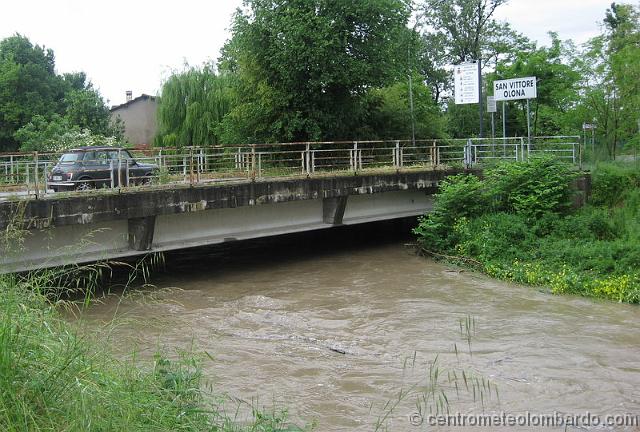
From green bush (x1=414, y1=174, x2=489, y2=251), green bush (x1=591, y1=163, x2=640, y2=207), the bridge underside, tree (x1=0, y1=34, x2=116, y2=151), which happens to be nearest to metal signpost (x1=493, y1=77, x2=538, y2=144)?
green bush (x1=591, y1=163, x2=640, y2=207)

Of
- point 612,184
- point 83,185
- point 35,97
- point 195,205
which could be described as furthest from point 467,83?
point 35,97

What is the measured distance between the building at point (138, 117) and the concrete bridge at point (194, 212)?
32704 millimetres

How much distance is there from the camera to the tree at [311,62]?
79.6ft

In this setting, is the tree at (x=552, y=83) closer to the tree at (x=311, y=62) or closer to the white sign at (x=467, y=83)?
the white sign at (x=467, y=83)

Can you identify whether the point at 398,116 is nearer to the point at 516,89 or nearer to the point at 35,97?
the point at 516,89

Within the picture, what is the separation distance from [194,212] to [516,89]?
14.8 meters

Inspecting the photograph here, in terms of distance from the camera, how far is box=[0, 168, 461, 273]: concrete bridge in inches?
523

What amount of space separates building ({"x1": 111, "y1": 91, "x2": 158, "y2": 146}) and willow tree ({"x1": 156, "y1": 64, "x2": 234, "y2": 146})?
14088 millimetres

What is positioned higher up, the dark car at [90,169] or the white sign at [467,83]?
the white sign at [467,83]

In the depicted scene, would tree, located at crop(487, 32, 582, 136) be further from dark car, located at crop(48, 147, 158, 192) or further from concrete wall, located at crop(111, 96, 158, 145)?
concrete wall, located at crop(111, 96, 158, 145)

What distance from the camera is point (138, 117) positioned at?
50.8m

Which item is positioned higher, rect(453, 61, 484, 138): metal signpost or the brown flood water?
rect(453, 61, 484, 138): metal signpost

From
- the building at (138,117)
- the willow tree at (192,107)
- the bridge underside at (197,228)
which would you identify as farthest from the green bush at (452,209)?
the building at (138,117)

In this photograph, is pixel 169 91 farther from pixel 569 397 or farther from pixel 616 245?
pixel 569 397
